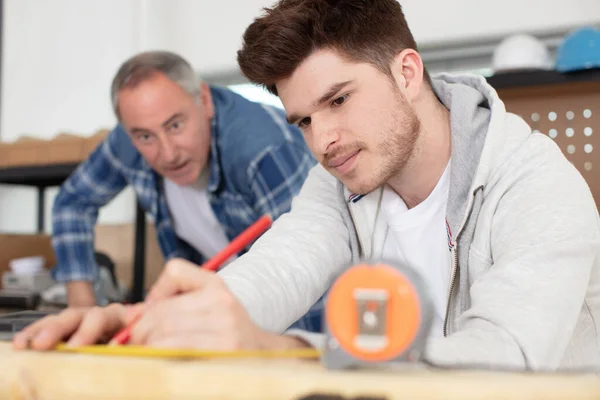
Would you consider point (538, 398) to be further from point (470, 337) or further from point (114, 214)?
point (114, 214)

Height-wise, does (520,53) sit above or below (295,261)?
above

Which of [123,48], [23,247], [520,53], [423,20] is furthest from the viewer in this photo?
[123,48]

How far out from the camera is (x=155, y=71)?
5.84ft

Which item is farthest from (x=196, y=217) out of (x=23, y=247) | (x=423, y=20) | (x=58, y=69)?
(x=58, y=69)

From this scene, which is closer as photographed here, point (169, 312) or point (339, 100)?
point (169, 312)

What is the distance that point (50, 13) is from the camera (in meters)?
4.10

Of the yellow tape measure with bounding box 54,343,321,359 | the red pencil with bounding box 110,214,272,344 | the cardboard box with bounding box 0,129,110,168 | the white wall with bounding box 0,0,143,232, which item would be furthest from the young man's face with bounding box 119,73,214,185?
the white wall with bounding box 0,0,143,232

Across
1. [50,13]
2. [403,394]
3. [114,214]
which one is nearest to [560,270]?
[403,394]

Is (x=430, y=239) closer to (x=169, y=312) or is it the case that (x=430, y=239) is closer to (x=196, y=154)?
(x=169, y=312)

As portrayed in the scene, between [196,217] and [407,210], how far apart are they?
0.90m

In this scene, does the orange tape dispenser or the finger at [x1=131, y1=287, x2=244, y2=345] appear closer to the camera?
the orange tape dispenser

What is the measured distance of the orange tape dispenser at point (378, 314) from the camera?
0.40m

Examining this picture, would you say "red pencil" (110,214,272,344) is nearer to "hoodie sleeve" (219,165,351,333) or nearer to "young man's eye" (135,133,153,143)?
"hoodie sleeve" (219,165,351,333)

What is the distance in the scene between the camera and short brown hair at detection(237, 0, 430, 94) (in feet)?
3.42
